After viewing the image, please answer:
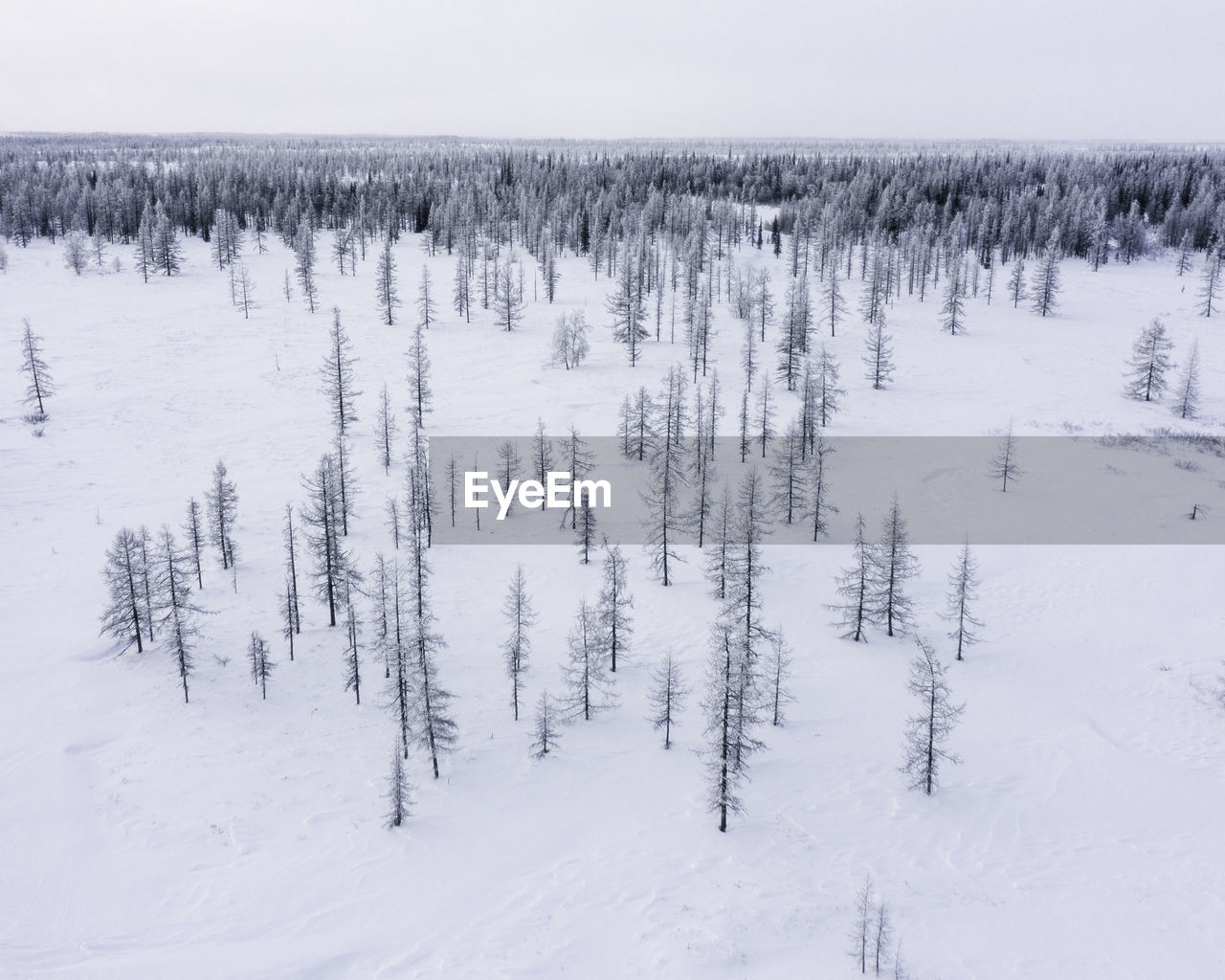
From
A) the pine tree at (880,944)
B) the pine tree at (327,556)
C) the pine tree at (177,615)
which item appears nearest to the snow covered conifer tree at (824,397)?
the pine tree at (327,556)

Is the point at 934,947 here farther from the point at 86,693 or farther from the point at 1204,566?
the point at 1204,566

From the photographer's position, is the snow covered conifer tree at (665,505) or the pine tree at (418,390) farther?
the pine tree at (418,390)

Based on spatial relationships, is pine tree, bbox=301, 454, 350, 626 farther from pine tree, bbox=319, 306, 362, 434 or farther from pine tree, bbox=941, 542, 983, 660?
pine tree, bbox=941, 542, 983, 660

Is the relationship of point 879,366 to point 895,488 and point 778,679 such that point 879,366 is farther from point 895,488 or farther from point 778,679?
point 778,679

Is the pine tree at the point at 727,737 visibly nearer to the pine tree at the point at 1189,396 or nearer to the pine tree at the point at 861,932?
the pine tree at the point at 861,932

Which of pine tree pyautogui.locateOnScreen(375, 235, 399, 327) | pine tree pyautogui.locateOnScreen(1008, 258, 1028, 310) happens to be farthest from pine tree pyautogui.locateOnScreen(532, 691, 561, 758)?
pine tree pyautogui.locateOnScreen(1008, 258, 1028, 310)

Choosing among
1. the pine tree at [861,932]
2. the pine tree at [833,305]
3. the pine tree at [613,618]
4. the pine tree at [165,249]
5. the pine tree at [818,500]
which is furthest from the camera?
the pine tree at [165,249]
